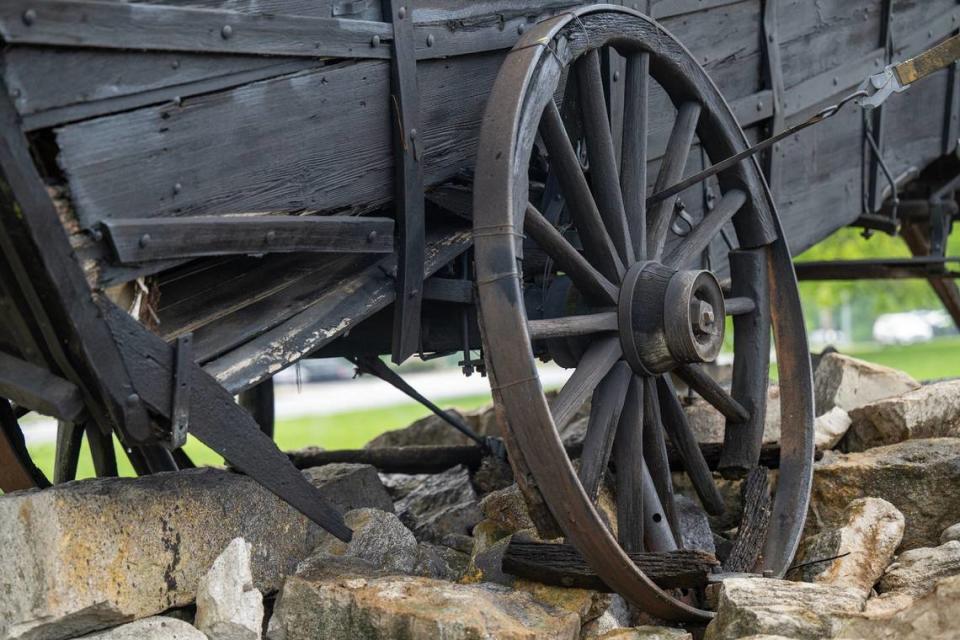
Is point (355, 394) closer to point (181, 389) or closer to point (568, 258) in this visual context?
point (568, 258)

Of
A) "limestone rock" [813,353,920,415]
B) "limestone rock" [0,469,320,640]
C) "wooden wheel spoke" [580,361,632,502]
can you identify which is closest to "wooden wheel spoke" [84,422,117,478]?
"limestone rock" [0,469,320,640]

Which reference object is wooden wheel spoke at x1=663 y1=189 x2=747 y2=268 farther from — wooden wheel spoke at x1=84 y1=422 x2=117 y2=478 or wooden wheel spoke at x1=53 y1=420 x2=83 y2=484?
wooden wheel spoke at x1=53 y1=420 x2=83 y2=484

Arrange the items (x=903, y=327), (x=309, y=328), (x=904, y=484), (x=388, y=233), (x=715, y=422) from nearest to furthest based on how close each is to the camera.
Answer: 1. (x=309, y=328)
2. (x=388, y=233)
3. (x=904, y=484)
4. (x=715, y=422)
5. (x=903, y=327)

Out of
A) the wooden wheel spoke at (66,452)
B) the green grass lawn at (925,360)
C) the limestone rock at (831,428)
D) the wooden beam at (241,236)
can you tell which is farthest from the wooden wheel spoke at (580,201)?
the green grass lawn at (925,360)

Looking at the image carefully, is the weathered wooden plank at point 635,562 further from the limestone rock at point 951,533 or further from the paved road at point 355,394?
the paved road at point 355,394

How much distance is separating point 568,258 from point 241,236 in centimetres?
99

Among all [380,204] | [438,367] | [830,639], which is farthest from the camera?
[438,367]

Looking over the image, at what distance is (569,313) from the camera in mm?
4043

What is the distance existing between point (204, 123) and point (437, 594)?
144 cm

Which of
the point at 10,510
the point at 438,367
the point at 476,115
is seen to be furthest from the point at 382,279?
the point at 438,367

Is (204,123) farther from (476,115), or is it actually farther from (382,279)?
(476,115)

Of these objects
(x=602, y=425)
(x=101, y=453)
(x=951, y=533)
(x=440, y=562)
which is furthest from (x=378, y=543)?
(x=951, y=533)

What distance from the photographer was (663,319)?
11.9 feet

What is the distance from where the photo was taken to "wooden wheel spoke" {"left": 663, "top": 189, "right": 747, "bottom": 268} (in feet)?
13.6
